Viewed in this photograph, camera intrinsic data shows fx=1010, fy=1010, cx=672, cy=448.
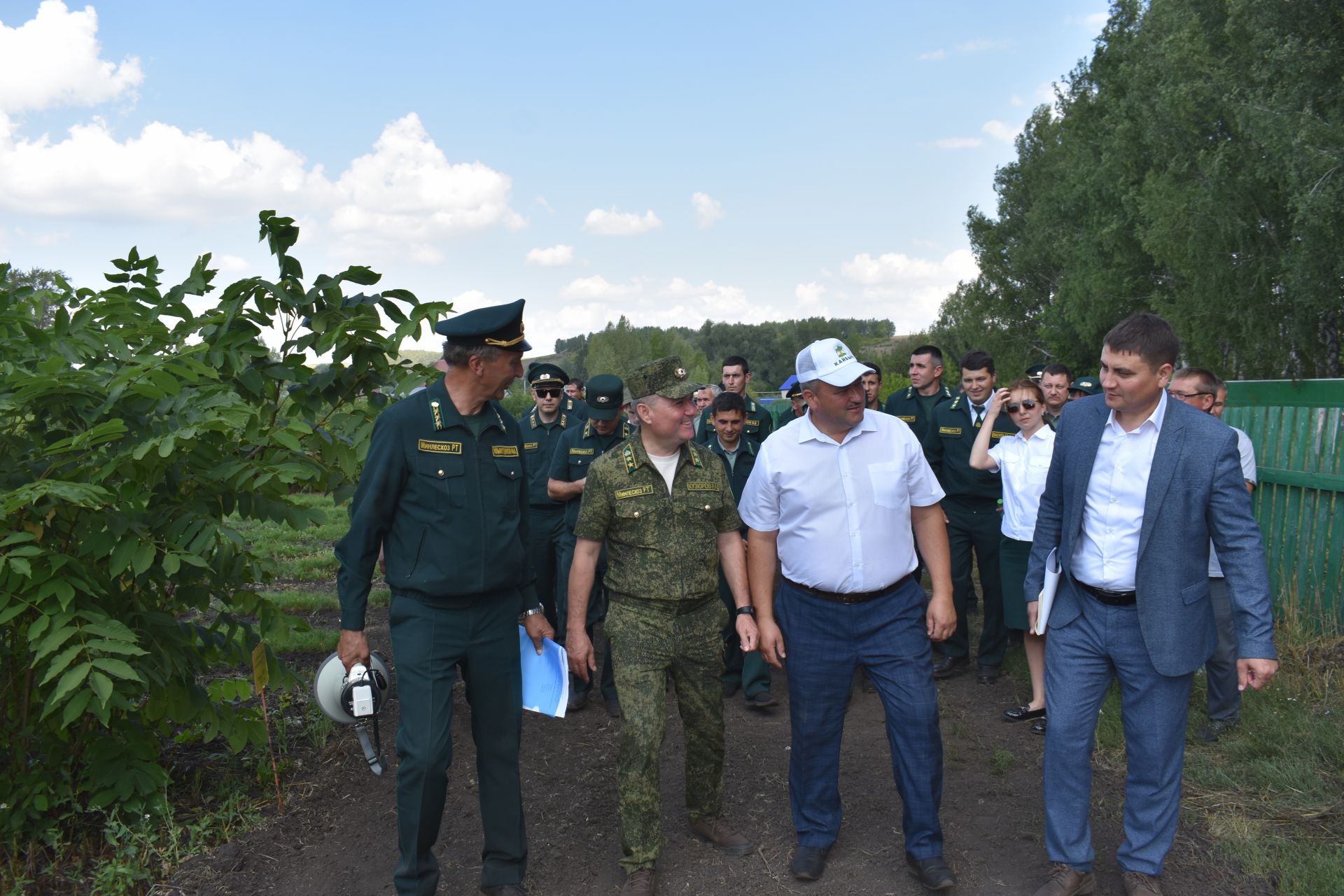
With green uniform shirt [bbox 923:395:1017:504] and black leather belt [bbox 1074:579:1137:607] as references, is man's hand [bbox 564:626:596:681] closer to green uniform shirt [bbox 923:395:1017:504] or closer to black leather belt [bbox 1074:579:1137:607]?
black leather belt [bbox 1074:579:1137:607]

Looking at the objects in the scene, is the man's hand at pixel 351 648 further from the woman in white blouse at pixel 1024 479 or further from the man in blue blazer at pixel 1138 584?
the woman in white blouse at pixel 1024 479

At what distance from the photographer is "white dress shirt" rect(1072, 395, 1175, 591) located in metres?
3.79

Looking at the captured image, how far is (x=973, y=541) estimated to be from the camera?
7.31 metres

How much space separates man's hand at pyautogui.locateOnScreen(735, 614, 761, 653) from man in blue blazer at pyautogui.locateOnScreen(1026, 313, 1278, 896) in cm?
119

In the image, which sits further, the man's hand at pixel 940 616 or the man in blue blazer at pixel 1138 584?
the man's hand at pixel 940 616

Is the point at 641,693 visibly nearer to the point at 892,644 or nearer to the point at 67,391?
the point at 892,644

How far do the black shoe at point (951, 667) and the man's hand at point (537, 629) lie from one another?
12.8ft

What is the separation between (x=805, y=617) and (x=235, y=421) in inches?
95.4

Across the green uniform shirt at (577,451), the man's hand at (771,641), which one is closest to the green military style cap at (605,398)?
the green uniform shirt at (577,451)

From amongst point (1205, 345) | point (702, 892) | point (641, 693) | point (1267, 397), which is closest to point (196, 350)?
point (641, 693)

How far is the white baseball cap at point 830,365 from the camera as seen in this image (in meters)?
4.04

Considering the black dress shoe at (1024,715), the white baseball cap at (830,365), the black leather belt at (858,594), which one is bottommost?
the black dress shoe at (1024,715)

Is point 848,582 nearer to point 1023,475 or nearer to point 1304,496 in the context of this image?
point 1023,475

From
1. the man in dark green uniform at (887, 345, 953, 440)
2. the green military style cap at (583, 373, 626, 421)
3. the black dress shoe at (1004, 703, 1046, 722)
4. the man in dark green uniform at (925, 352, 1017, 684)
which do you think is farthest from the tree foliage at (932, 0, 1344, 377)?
the green military style cap at (583, 373, 626, 421)
